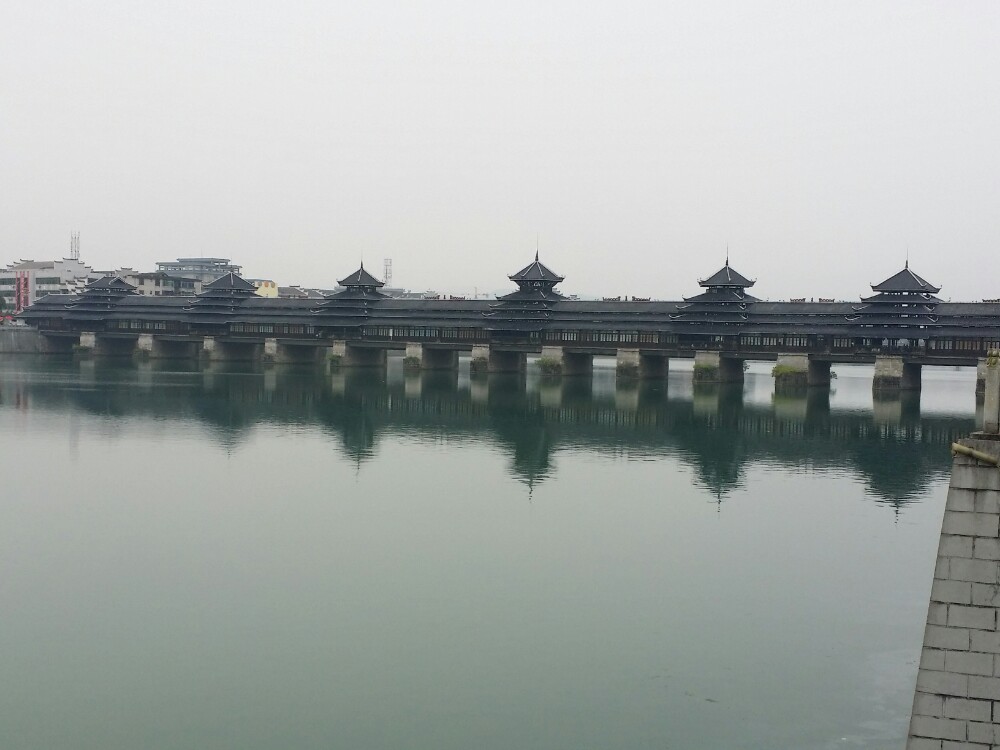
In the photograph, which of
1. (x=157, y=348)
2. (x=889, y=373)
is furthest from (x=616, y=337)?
(x=157, y=348)

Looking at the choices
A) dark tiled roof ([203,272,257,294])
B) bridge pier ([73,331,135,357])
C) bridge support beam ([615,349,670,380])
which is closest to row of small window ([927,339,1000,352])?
bridge support beam ([615,349,670,380])

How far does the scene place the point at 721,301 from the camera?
265ft

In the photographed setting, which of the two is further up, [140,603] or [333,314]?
[333,314]

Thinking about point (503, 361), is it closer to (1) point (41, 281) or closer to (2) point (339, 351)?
(2) point (339, 351)

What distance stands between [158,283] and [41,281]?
1852 cm

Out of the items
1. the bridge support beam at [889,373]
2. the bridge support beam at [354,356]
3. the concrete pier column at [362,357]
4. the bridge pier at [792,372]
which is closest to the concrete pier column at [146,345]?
the bridge support beam at [354,356]

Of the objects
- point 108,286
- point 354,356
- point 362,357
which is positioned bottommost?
point 362,357

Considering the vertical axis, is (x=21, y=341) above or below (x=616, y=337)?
below

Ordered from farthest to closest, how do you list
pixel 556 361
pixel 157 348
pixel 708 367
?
pixel 157 348
pixel 556 361
pixel 708 367

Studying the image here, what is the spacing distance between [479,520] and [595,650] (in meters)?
12.3

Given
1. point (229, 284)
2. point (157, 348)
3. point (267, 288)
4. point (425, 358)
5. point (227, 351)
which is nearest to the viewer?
point (425, 358)

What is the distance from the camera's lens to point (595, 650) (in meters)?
20.5

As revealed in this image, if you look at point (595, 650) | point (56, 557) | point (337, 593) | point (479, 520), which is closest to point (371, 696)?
point (595, 650)

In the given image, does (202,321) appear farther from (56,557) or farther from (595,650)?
(595,650)
